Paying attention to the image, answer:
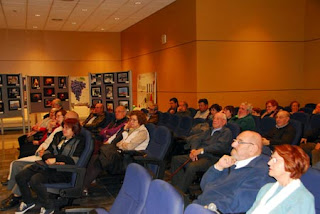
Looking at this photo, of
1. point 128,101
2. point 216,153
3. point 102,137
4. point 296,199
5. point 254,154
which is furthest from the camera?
point 128,101

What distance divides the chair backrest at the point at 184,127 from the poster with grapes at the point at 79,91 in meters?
6.12

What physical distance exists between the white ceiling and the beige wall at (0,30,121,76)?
0.52 metres

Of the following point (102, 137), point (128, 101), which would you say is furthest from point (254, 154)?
point (128, 101)

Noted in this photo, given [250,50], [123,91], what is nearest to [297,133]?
[123,91]

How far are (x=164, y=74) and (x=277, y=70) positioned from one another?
335cm

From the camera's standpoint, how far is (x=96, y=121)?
24.4ft

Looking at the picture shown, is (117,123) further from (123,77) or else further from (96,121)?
(123,77)

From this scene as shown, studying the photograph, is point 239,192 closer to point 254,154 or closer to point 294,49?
point 254,154

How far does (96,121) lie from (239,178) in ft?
16.9

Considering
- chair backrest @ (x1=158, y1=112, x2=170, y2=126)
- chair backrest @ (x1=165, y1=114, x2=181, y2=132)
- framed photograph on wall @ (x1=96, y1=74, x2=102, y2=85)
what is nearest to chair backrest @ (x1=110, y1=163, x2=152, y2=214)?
chair backrest @ (x1=165, y1=114, x2=181, y2=132)

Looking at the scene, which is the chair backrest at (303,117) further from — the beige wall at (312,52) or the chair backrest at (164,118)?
the beige wall at (312,52)

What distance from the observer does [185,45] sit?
9445 mm

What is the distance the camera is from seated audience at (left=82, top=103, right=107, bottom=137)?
7.21 metres

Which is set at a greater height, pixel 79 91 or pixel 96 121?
pixel 79 91
